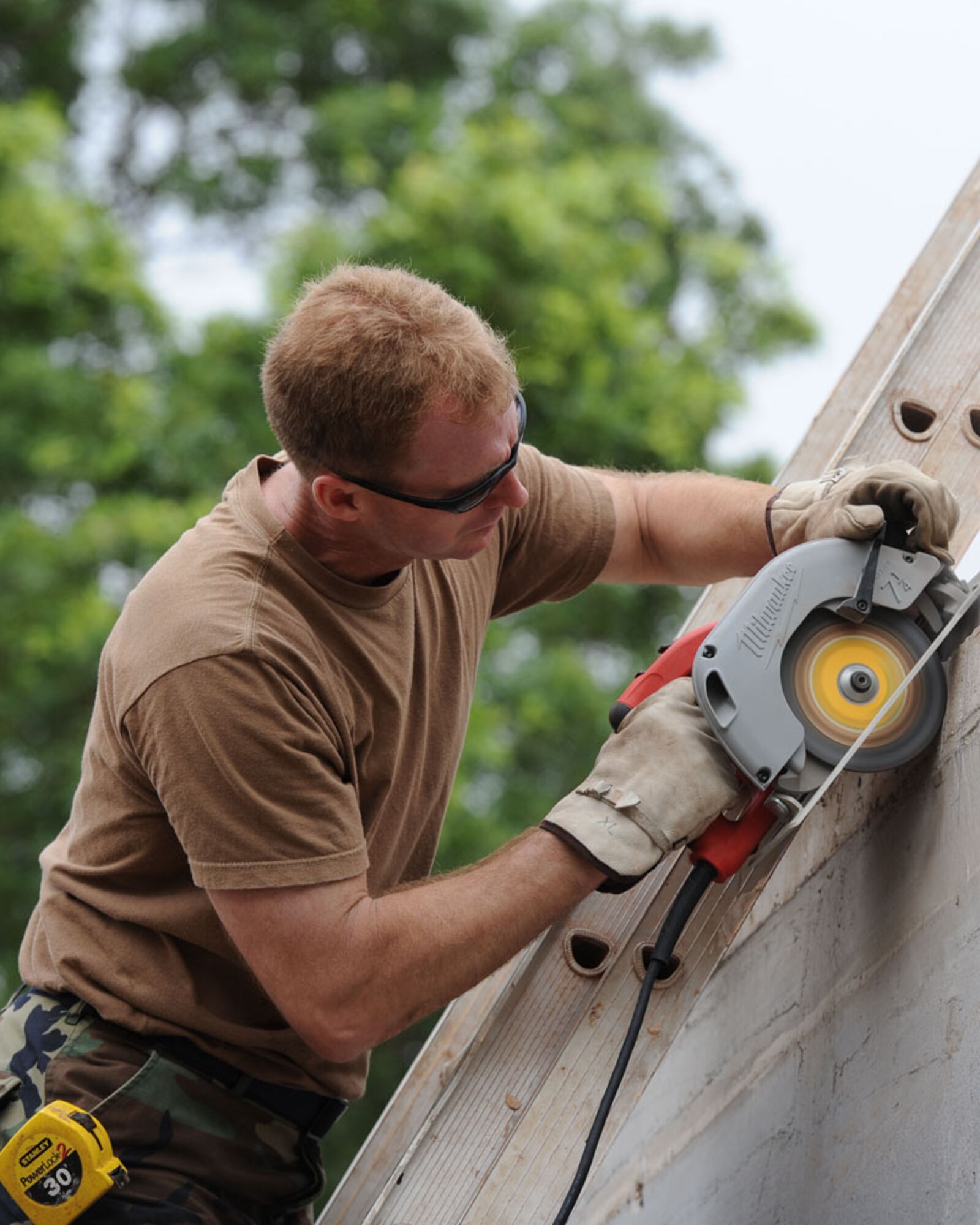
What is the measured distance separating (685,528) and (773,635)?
0.60 metres

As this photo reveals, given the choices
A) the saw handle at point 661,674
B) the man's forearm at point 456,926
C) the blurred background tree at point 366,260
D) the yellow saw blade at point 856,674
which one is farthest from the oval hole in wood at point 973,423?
the blurred background tree at point 366,260

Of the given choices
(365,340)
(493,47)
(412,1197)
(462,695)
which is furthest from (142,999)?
(493,47)

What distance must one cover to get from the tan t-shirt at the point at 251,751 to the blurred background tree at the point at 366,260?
15.4 ft

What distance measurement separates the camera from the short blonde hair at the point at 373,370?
1879 mm

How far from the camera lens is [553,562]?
2451 millimetres

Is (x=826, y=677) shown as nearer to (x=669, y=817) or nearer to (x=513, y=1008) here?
(x=669, y=817)

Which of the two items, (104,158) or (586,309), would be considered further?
Result: (104,158)

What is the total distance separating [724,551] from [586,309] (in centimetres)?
713

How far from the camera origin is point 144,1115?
2.05m

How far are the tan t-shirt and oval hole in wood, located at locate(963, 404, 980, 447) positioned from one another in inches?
24.8

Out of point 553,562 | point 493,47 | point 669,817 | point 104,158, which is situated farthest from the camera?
point 104,158

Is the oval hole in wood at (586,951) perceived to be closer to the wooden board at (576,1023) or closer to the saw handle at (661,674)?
the wooden board at (576,1023)

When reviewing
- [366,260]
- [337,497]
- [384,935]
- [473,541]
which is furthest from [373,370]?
[366,260]

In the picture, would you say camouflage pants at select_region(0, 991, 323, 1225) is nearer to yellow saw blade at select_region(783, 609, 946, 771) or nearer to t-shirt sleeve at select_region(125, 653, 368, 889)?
t-shirt sleeve at select_region(125, 653, 368, 889)
